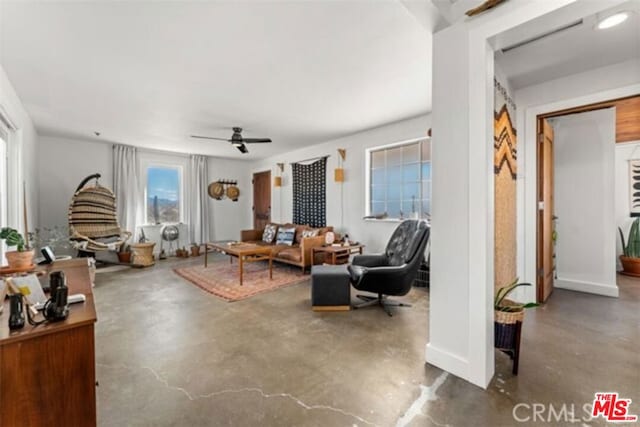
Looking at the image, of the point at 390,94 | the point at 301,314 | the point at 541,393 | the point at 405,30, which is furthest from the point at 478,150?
the point at 301,314

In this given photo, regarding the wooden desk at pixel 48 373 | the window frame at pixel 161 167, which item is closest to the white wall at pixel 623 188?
the wooden desk at pixel 48 373

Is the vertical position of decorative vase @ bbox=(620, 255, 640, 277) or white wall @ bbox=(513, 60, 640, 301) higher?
white wall @ bbox=(513, 60, 640, 301)

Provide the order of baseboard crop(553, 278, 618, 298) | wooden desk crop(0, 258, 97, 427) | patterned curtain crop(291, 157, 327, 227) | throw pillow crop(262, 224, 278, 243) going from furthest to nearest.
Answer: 1. throw pillow crop(262, 224, 278, 243)
2. patterned curtain crop(291, 157, 327, 227)
3. baseboard crop(553, 278, 618, 298)
4. wooden desk crop(0, 258, 97, 427)

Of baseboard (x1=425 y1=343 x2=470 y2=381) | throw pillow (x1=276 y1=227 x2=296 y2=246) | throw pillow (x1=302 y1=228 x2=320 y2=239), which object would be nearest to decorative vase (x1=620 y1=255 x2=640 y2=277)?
baseboard (x1=425 y1=343 x2=470 y2=381)

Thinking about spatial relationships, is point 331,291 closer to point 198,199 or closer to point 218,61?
point 218,61

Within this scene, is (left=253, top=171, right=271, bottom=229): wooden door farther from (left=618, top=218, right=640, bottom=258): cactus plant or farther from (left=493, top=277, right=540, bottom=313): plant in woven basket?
(left=618, top=218, right=640, bottom=258): cactus plant

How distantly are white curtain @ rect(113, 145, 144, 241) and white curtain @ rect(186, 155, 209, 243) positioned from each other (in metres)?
1.07

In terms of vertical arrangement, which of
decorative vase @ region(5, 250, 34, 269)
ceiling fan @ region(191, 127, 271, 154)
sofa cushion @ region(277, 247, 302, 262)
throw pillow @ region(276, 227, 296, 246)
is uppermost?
ceiling fan @ region(191, 127, 271, 154)

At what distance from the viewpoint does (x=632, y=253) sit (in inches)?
166

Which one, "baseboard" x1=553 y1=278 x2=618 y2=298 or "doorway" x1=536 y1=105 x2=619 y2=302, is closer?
"doorway" x1=536 y1=105 x2=619 y2=302

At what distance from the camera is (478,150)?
1677 millimetres

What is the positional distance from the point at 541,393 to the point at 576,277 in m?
2.75

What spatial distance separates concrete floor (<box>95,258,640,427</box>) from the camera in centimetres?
153

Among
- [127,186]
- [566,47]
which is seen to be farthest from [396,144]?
[127,186]
